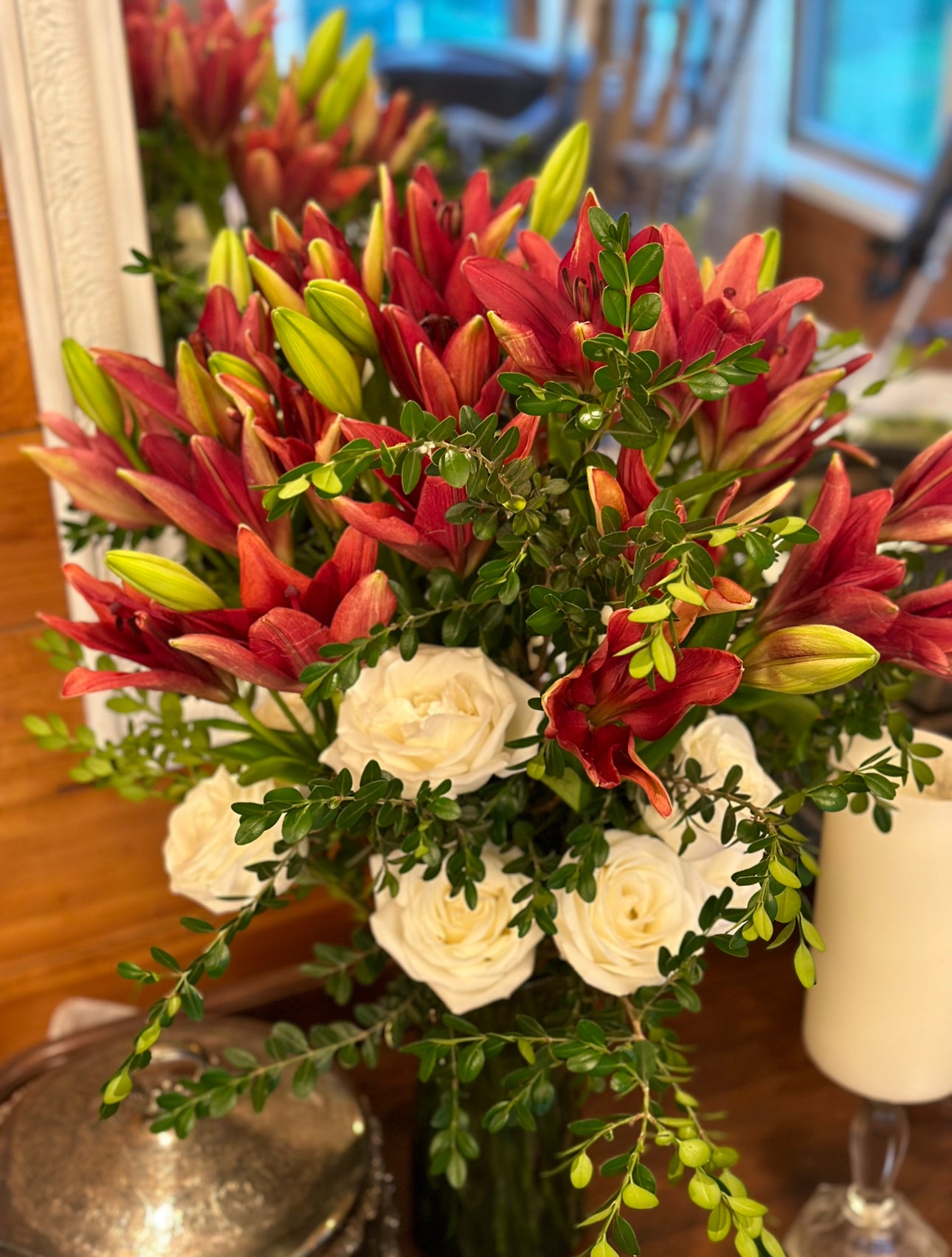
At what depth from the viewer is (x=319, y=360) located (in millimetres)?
458

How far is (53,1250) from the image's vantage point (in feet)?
Result: 1.87

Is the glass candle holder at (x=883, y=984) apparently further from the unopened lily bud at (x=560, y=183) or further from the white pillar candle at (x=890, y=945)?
the unopened lily bud at (x=560, y=183)

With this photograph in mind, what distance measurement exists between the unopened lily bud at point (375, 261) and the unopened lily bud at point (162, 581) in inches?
5.3

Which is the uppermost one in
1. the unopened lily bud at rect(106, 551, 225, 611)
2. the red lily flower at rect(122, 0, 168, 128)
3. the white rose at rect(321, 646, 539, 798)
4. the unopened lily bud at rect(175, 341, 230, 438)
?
the red lily flower at rect(122, 0, 168, 128)

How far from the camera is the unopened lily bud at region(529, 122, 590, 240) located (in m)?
0.56

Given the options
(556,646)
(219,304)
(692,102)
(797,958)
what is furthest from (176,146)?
(692,102)

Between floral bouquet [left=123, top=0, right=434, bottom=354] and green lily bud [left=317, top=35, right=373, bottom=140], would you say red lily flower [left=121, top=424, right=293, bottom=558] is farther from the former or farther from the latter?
green lily bud [left=317, top=35, right=373, bottom=140]

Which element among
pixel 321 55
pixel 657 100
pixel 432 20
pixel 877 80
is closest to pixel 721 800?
pixel 321 55

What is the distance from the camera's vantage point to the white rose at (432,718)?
443 millimetres

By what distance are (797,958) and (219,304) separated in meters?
0.33

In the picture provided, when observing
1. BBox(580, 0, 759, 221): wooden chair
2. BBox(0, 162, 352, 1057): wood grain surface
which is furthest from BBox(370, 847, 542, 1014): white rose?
BBox(580, 0, 759, 221): wooden chair

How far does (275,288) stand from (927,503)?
0.26 meters

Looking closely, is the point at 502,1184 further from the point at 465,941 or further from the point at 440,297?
the point at 440,297

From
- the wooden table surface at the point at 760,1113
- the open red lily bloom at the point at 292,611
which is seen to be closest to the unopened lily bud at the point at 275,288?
the open red lily bloom at the point at 292,611
